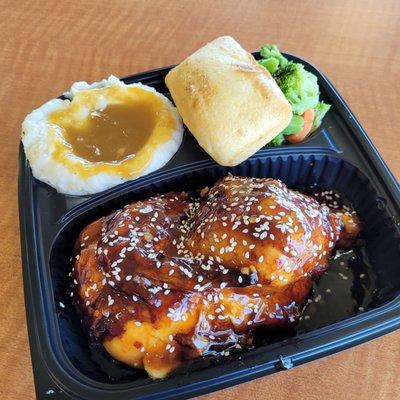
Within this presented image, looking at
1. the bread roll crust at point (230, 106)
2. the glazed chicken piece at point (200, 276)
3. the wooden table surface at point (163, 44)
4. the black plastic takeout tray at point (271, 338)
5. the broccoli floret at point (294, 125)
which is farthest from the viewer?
the wooden table surface at point (163, 44)

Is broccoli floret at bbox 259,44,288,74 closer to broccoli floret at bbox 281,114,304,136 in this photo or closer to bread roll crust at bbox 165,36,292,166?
bread roll crust at bbox 165,36,292,166

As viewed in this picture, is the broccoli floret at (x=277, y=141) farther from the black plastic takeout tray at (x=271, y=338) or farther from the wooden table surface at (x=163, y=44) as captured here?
the wooden table surface at (x=163, y=44)

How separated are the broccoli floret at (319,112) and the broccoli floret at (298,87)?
22 millimetres

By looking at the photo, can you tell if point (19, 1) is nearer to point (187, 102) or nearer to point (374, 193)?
point (187, 102)

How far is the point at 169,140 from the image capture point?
1.66m

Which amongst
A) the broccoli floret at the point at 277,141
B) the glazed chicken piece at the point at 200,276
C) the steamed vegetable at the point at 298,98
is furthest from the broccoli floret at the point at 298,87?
the glazed chicken piece at the point at 200,276

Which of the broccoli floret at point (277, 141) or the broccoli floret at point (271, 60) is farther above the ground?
the broccoli floret at point (271, 60)

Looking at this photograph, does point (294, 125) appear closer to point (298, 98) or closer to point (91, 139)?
point (298, 98)

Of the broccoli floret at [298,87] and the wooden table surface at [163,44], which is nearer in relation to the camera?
the broccoli floret at [298,87]

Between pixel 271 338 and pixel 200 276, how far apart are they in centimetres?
31

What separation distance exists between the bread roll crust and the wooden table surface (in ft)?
2.25

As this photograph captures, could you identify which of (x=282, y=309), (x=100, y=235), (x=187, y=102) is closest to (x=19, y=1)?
(x=187, y=102)

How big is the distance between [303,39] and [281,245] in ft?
4.94

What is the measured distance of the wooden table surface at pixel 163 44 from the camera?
205 centimetres
